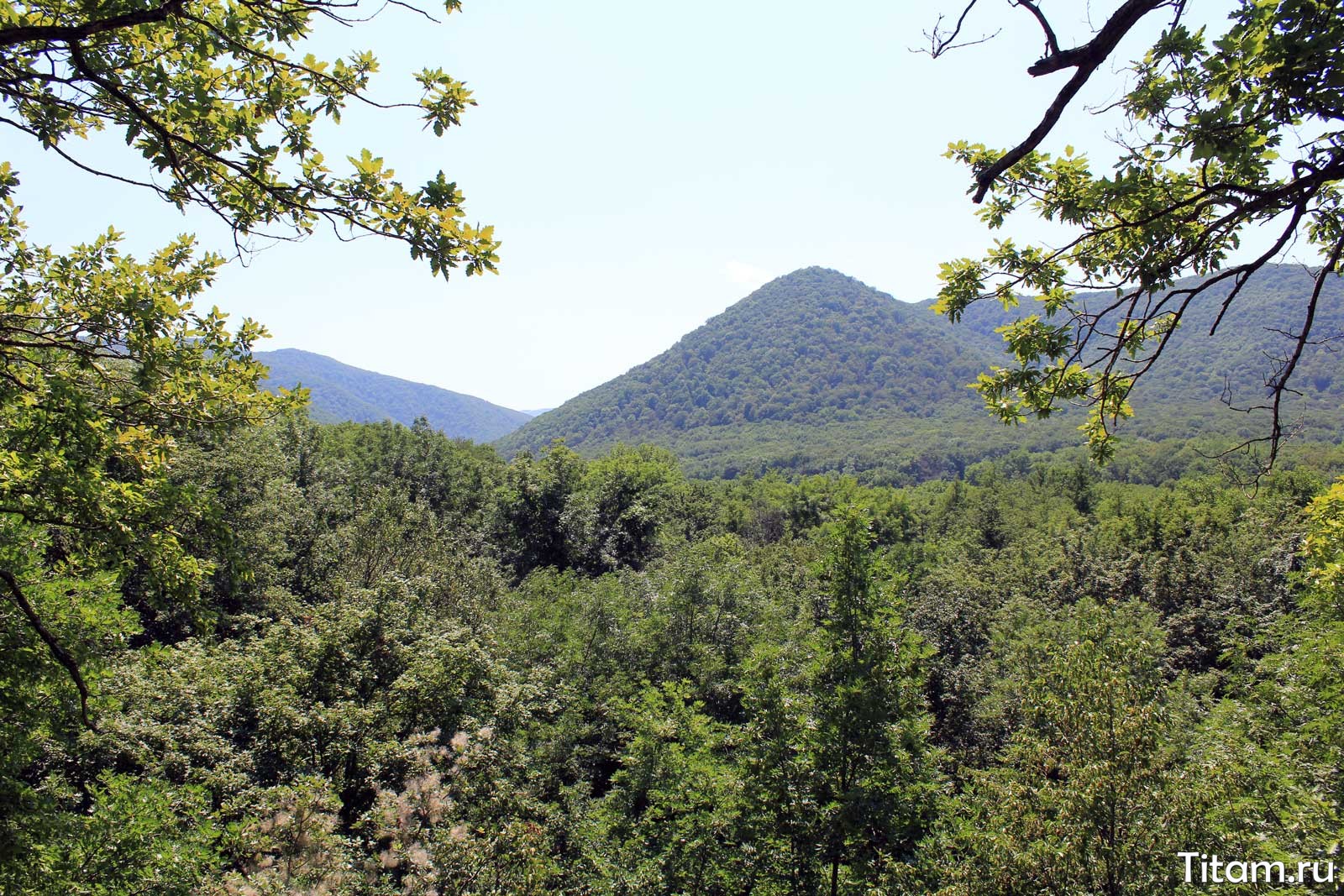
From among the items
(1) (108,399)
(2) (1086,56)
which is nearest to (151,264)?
(1) (108,399)

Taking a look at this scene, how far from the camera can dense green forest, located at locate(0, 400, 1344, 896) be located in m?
7.19

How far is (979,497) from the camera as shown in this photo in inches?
2400

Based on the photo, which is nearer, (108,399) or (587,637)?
(108,399)

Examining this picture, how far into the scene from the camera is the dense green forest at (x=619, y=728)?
7.19 meters

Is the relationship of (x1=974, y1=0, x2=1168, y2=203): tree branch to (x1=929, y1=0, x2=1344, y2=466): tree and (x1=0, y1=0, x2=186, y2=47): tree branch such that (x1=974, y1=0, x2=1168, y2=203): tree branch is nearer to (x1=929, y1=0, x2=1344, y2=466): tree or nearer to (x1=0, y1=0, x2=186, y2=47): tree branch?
(x1=929, y1=0, x2=1344, y2=466): tree

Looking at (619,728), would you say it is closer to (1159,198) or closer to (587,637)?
(587,637)

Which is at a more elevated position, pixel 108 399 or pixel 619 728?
pixel 108 399

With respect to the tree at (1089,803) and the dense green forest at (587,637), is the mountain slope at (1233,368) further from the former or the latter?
the tree at (1089,803)

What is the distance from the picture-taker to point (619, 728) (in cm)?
1925

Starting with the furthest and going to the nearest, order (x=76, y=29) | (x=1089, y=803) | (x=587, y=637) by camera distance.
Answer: (x=587, y=637), (x=1089, y=803), (x=76, y=29)

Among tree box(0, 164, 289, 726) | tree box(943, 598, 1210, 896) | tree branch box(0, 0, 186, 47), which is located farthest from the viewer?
tree box(943, 598, 1210, 896)

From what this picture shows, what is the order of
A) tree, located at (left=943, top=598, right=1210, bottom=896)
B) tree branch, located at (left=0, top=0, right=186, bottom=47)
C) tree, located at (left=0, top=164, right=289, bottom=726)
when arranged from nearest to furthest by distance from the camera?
tree branch, located at (left=0, top=0, right=186, bottom=47), tree, located at (left=0, top=164, right=289, bottom=726), tree, located at (left=943, top=598, right=1210, bottom=896)

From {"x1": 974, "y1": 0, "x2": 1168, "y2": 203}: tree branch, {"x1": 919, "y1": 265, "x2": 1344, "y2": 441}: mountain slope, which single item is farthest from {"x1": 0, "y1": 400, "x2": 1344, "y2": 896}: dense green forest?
{"x1": 919, "y1": 265, "x2": 1344, "y2": 441}: mountain slope

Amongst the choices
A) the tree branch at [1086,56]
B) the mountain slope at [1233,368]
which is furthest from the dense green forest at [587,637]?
the mountain slope at [1233,368]
